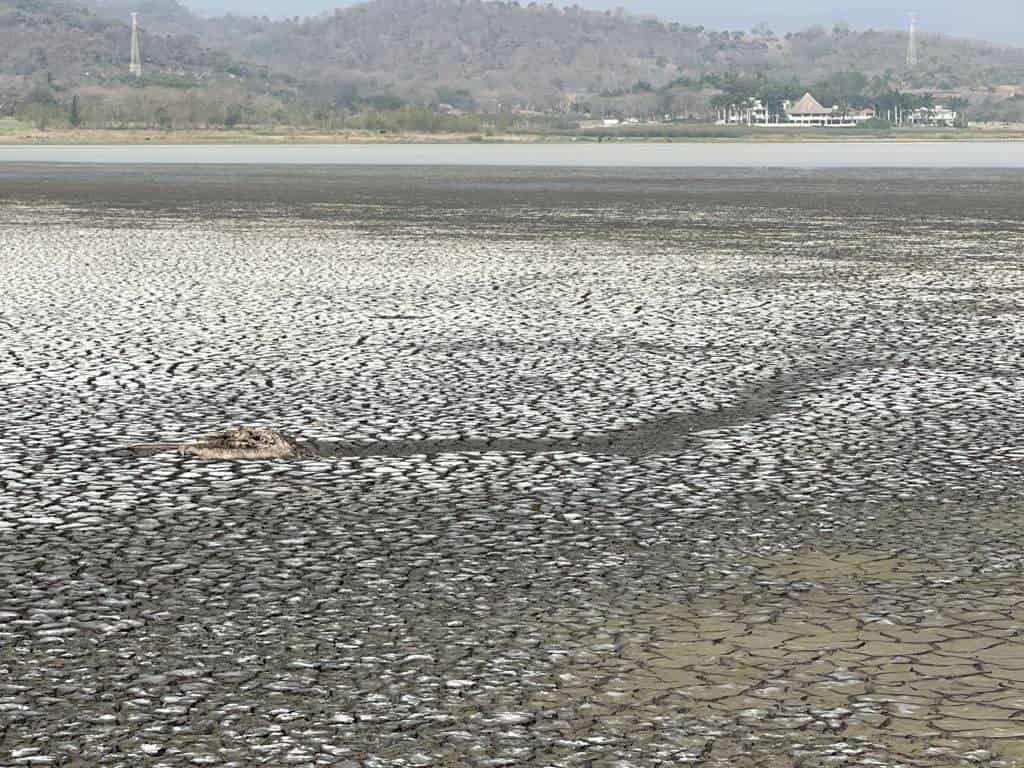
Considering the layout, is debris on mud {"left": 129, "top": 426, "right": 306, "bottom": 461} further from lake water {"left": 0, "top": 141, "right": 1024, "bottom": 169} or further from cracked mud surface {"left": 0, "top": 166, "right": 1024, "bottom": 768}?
lake water {"left": 0, "top": 141, "right": 1024, "bottom": 169}

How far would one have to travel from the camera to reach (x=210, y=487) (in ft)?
33.6

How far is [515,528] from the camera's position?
9141mm

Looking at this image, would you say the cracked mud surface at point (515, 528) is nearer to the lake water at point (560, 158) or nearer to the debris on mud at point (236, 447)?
the debris on mud at point (236, 447)

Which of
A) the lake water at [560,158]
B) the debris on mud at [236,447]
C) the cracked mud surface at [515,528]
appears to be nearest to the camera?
the cracked mud surface at [515,528]

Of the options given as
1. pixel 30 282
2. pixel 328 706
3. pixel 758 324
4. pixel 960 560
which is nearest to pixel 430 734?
pixel 328 706

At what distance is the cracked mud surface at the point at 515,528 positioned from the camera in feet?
19.9

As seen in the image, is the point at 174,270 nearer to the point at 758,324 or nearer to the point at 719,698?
the point at 758,324

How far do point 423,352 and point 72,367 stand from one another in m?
3.33

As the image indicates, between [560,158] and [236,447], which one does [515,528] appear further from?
[560,158]

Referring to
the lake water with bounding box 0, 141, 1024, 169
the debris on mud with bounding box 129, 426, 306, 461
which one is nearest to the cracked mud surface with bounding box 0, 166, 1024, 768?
the debris on mud with bounding box 129, 426, 306, 461

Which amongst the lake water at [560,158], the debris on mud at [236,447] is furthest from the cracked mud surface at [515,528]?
the lake water at [560,158]

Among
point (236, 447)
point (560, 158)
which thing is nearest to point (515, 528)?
point (236, 447)

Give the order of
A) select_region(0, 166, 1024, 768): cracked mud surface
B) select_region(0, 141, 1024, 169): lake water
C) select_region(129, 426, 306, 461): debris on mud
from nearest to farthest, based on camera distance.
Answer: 1. select_region(0, 166, 1024, 768): cracked mud surface
2. select_region(129, 426, 306, 461): debris on mud
3. select_region(0, 141, 1024, 169): lake water

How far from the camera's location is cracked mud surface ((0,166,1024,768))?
238 inches
